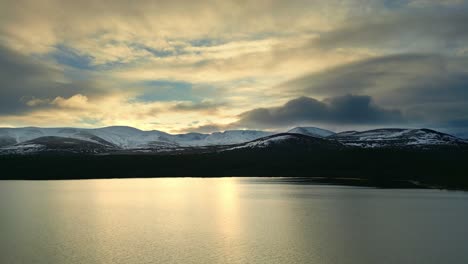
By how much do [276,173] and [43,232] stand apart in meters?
151

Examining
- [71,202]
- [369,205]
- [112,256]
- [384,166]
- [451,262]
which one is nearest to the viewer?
[451,262]

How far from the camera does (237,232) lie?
4478cm

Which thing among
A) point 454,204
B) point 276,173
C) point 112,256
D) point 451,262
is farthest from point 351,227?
point 276,173

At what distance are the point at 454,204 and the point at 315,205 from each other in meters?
22.9

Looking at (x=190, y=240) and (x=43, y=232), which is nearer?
(x=190, y=240)

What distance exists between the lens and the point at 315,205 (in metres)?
68.1

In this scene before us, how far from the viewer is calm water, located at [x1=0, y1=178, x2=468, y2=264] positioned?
33625 mm

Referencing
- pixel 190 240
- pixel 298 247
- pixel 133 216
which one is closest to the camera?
pixel 298 247

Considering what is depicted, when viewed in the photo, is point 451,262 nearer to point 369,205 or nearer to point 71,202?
point 369,205

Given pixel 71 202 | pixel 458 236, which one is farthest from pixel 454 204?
pixel 71 202

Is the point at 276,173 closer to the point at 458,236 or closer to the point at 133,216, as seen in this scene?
the point at 133,216

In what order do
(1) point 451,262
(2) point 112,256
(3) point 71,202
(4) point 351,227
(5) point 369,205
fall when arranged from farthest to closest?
(3) point 71,202 → (5) point 369,205 → (4) point 351,227 → (2) point 112,256 → (1) point 451,262

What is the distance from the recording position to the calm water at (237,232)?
110 ft

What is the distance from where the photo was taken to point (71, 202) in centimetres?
7531
